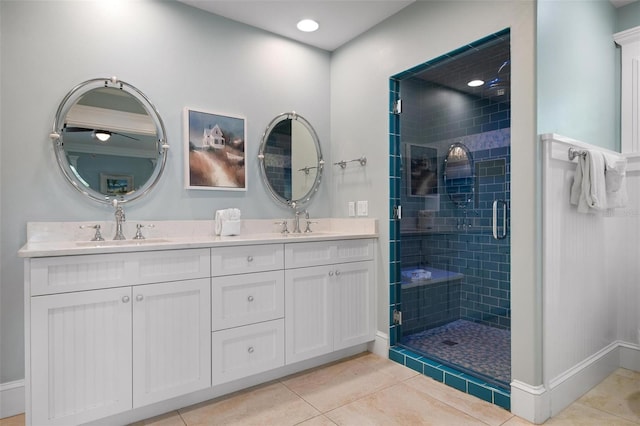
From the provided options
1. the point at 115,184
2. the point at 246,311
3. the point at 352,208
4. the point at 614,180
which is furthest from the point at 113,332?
the point at 614,180

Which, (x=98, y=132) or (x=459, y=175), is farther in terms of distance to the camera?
(x=459, y=175)

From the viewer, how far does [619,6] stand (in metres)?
2.54

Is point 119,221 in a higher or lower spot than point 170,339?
higher

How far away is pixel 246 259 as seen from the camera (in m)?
2.10

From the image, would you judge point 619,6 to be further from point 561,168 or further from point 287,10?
point 287,10

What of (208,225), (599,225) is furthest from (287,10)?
(599,225)

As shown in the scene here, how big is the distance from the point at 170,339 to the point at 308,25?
7.74 ft

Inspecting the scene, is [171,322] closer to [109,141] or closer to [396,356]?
[109,141]

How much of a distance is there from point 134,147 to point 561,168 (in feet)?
8.36

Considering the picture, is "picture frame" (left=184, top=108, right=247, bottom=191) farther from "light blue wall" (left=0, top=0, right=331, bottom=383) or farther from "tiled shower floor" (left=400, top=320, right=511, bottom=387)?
"tiled shower floor" (left=400, top=320, right=511, bottom=387)

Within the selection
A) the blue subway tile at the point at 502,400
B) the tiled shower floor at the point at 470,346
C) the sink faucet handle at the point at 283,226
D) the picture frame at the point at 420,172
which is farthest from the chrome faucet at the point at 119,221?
the blue subway tile at the point at 502,400

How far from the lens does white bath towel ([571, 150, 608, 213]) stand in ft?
6.56

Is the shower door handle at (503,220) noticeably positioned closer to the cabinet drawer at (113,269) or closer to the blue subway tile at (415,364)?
the blue subway tile at (415,364)

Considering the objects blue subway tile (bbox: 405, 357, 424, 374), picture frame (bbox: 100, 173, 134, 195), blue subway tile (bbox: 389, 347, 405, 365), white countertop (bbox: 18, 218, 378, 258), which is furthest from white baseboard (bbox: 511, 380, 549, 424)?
picture frame (bbox: 100, 173, 134, 195)
